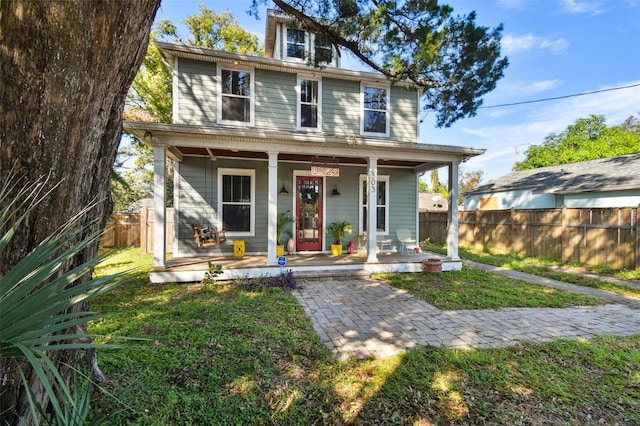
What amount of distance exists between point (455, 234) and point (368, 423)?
6.11 meters

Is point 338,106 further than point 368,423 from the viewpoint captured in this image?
Yes

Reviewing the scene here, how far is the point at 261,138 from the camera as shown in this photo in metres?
5.95

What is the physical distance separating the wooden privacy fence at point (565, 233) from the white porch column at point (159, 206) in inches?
431

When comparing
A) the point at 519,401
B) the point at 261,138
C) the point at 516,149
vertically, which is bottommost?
the point at 519,401

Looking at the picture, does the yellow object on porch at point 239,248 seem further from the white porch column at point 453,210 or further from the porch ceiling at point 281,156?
the white porch column at point 453,210

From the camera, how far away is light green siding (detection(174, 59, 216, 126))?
24.0ft

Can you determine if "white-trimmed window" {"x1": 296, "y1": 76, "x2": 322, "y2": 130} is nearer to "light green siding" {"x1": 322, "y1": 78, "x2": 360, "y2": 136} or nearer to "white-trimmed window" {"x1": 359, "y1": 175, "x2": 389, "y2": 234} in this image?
"light green siding" {"x1": 322, "y1": 78, "x2": 360, "y2": 136}

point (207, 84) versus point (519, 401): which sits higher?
point (207, 84)

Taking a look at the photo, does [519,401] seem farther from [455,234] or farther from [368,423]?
[455,234]

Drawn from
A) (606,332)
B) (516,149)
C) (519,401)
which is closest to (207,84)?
(519,401)

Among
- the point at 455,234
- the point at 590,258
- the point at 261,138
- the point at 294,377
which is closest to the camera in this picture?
the point at 294,377

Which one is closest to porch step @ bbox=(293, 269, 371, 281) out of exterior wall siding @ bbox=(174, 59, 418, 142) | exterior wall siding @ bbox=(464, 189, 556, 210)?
exterior wall siding @ bbox=(174, 59, 418, 142)

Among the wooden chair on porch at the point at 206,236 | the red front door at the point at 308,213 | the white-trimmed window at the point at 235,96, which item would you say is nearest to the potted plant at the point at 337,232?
the red front door at the point at 308,213

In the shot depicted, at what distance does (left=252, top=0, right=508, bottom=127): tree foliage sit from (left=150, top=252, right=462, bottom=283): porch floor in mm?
3827
